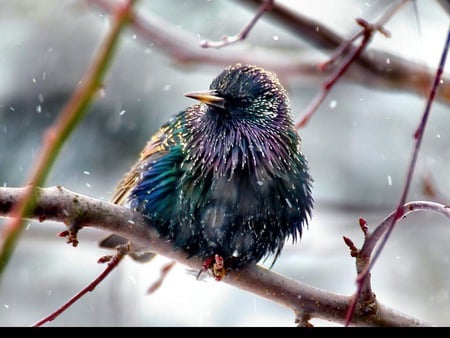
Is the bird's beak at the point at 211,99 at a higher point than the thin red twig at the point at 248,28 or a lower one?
lower

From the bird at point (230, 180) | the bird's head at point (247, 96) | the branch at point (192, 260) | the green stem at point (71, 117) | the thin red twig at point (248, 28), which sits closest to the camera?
the green stem at point (71, 117)

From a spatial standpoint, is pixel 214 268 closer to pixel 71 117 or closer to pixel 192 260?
pixel 192 260

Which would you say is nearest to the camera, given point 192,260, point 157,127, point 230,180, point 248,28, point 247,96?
point 248,28

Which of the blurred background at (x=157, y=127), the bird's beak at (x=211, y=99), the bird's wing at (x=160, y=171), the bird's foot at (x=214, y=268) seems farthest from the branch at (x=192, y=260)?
the blurred background at (x=157, y=127)

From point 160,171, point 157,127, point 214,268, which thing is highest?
point 157,127

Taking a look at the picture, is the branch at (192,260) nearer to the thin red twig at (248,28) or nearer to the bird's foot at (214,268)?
the bird's foot at (214,268)

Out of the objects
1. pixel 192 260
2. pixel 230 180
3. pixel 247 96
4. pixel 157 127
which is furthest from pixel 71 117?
pixel 157 127

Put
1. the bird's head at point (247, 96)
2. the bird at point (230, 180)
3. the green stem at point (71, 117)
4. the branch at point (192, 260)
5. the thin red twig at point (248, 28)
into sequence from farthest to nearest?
the bird's head at point (247, 96) < the bird at point (230, 180) < the branch at point (192, 260) < the thin red twig at point (248, 28) < the green stem at point (71, 117)

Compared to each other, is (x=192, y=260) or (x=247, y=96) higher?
(x=247, y=96)
